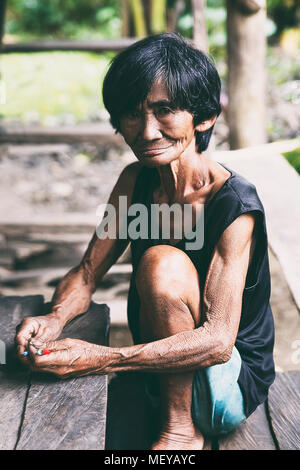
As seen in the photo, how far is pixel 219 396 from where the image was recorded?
1928 mm

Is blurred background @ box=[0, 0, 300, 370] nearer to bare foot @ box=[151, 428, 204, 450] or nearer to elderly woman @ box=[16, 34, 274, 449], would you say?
elderly woman @ box=[16, 34, 274, 449]

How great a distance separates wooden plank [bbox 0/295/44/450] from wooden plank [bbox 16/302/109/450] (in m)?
0.03

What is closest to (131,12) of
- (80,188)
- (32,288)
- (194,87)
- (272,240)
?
(80,188)

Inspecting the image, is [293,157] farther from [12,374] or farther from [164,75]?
[12,374]

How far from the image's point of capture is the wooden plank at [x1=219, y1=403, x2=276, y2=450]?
6.68 ft

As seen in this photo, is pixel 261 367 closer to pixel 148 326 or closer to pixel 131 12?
pixel 148 326

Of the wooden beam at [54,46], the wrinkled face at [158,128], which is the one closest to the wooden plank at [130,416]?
the wrinkled face at [158,128]

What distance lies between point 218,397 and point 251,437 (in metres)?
0.27

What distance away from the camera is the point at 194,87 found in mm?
1872

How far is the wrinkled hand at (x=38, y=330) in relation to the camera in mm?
1938

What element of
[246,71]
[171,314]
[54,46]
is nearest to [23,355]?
[171,314]

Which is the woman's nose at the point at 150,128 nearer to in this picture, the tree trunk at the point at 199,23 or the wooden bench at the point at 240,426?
the wooden bench at the point at 240,426

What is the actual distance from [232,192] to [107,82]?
55 cm

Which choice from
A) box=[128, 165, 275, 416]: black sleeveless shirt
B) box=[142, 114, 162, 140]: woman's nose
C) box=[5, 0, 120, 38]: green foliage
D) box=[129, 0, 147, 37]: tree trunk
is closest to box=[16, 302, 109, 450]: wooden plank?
box=[128, 165, 275, 416]: black sleeveless shirt
